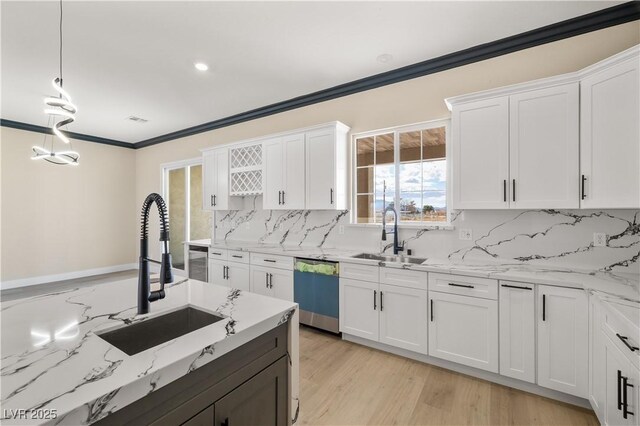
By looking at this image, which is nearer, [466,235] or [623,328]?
[623,328]

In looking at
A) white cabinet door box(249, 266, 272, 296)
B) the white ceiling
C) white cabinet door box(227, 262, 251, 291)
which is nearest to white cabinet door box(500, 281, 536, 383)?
the white ceiling

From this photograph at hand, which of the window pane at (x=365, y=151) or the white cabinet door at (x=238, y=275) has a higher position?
the window pane at (x=365, y=151)

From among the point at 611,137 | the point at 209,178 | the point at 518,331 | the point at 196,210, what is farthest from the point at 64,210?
the point at 611,137

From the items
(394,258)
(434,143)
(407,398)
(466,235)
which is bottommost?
(407,398)

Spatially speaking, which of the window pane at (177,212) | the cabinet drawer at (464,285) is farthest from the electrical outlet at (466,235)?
the window pane at (177,212)

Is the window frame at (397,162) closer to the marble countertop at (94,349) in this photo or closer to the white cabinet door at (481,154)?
the white cabinet door at (481,154)

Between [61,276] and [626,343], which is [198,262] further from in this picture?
[626,343]

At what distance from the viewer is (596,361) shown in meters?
1.86

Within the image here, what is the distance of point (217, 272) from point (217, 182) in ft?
4.77

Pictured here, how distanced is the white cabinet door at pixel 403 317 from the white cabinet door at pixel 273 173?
1.88 m

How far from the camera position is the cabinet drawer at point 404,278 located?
8.61ft

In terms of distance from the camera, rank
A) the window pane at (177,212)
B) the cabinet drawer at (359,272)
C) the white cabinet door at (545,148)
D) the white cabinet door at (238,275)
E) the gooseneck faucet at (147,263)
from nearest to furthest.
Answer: the gooseneck faucet at (147,263), the white cabinet door at (545,148), the cabinet drawer at (359,272), the white cabinet door at (238,275), the window pane at (177,212)

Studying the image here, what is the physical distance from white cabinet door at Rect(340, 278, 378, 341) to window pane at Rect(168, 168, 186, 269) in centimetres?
433

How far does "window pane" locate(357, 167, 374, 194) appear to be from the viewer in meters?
3.66
